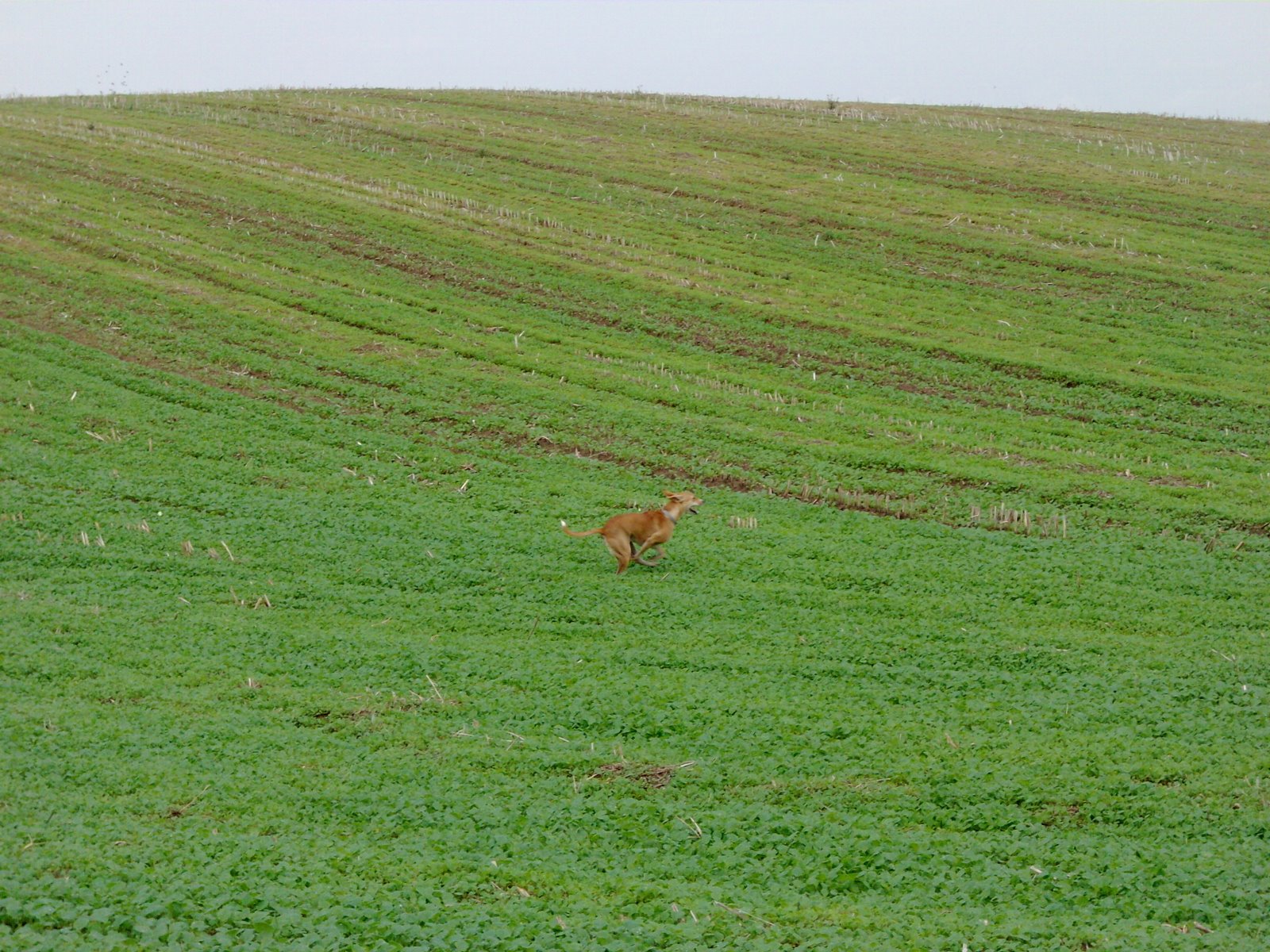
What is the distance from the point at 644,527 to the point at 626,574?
75cm

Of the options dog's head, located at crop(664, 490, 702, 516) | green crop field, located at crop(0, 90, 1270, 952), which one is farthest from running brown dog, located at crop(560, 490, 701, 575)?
green crop field, located at crop(0, 90, 1270, 952)

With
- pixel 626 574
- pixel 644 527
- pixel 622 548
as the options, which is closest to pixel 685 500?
pixel 644 527

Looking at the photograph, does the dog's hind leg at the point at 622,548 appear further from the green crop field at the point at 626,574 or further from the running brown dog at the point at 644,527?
the green crop field at the point at 626,574

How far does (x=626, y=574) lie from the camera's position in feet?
50.1

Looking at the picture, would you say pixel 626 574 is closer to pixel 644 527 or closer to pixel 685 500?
pixel 644 527

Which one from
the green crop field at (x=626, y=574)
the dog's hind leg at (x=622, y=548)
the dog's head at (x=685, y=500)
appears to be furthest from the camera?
the dog's hind leg at (x=622, y=548)

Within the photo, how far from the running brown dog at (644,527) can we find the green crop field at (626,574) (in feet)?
1.65

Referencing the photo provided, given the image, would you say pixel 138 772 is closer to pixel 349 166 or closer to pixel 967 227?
pixel 967 227

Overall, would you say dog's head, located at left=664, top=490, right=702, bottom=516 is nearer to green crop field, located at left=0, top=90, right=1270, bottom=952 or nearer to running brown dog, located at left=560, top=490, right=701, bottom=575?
running brown dog, located at left=560, top=490, right=701, bottom=575

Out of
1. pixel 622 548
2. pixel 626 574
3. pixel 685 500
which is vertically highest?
pixel 685 500

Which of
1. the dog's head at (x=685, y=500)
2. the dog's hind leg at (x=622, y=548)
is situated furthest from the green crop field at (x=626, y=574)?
the dog's head at (x=685, y=500)

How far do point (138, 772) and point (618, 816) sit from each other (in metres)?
4.21

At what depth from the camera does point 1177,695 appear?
11898 mm

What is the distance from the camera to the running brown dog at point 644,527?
14846 millimetres
